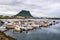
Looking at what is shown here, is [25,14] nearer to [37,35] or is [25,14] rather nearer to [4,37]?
[37,35]

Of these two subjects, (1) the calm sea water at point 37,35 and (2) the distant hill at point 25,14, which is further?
(2) the distant hill at point 25,14

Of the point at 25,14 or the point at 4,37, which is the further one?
the point at 25,14

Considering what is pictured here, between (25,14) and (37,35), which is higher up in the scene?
(25,14)

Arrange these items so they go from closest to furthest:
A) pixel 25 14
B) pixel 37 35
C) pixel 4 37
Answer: pixel 4 37, pixel 37 35, pixel 25 14

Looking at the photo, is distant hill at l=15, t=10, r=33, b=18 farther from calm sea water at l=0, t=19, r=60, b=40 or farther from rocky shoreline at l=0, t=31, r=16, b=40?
rocky shoreline at l=0, t=31, r=16, b=40

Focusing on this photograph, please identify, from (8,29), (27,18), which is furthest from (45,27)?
(8,29)

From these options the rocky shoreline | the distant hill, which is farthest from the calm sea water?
the distant hill

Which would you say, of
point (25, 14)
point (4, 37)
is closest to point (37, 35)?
point (25, 14)

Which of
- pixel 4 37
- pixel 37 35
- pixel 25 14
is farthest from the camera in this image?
pixel 25 14

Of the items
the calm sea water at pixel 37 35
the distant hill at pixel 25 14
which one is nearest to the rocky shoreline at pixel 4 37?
the calm sea water at pixel 37 35

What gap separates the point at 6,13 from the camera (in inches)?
194

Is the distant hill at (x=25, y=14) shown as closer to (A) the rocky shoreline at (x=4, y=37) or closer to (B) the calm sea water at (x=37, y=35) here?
(B) the calm sea water at (x=37, y=35)

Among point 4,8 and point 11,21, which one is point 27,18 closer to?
point 11,21

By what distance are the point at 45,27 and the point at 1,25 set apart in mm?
1649
